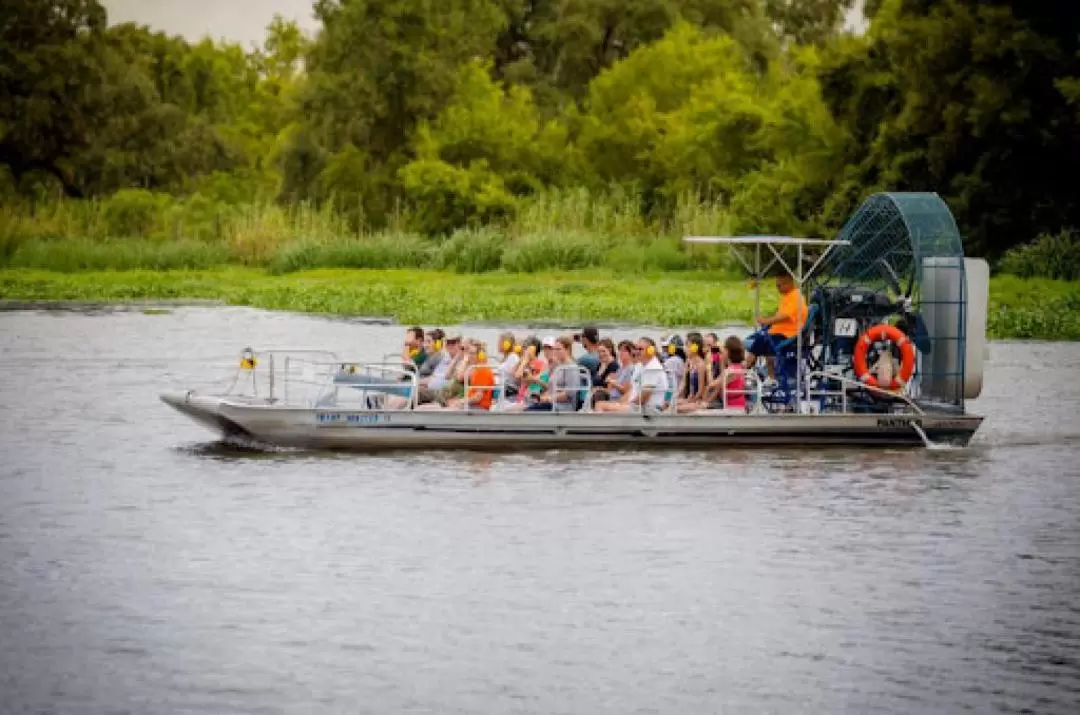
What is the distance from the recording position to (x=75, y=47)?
8388cm

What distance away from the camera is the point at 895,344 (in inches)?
1013

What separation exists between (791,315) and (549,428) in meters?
3.21

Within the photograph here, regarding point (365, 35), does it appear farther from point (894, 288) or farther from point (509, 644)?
point (509, 644)

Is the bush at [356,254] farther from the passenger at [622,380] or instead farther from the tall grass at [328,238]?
the passenger at [622,380]

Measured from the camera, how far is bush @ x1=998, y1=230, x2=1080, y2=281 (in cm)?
5362

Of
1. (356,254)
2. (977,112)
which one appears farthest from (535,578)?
(356,254)

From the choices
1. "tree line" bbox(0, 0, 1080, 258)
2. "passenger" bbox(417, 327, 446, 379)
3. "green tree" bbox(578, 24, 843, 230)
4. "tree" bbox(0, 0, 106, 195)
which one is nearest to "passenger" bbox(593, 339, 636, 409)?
"passenger" bbox(417, 327, 446, 379)

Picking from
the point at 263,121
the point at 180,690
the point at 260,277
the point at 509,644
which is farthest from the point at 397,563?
the point at 263,121

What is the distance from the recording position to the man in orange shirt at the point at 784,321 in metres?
25.7

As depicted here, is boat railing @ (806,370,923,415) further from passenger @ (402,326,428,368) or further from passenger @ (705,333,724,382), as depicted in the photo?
passenger @ (402,326,428,368)

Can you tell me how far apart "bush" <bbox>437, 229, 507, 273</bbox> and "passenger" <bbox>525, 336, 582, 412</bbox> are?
118 ft

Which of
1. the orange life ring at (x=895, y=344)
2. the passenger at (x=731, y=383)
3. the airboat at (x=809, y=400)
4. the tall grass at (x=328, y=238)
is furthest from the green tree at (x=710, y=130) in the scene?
the passenger at (x=731, y=383)

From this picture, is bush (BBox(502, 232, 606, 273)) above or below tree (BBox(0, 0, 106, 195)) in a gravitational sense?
below

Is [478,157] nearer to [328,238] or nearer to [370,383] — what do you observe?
[328,238]
